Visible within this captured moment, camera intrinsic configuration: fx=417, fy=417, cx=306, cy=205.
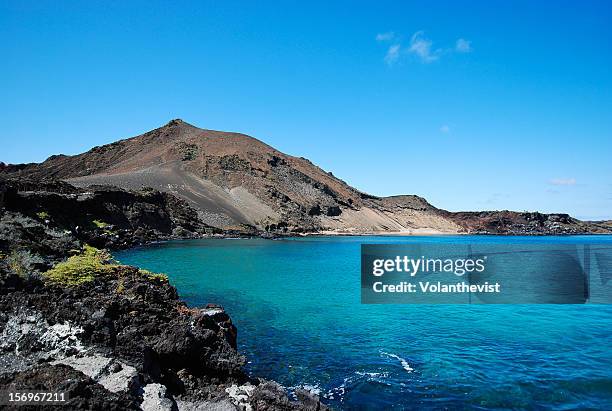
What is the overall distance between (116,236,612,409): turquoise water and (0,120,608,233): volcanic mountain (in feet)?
262

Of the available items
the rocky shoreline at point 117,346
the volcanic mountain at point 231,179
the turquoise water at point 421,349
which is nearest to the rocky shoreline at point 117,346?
the rocky shoreline at point 117,346

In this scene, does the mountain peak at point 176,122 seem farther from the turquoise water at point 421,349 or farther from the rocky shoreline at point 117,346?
the rocky shoreline at point 117,346

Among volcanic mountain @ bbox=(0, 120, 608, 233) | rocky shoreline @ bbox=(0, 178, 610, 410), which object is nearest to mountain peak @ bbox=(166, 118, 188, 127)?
volcanic mountain @ bbox=(0, 120, 608, 233)

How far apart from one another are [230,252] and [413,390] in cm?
4763

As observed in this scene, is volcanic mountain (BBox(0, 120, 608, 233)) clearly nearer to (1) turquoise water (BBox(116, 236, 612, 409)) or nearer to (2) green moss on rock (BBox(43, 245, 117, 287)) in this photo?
(1) turquoise water (BBox(116, 236, 612, 409))

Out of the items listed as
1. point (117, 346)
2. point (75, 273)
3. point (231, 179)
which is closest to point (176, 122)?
point (231, 179)

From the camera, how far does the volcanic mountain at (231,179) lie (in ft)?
381

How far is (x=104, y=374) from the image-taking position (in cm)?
739

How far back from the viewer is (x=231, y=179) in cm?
14112

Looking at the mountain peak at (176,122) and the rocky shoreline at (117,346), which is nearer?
the rocky shoreline at (117,346)

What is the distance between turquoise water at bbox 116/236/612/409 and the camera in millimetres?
12125

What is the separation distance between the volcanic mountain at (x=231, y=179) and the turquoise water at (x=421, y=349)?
79.7m

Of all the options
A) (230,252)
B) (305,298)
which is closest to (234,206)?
(230,252)

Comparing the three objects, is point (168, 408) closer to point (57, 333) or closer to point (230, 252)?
point (57, 333)
